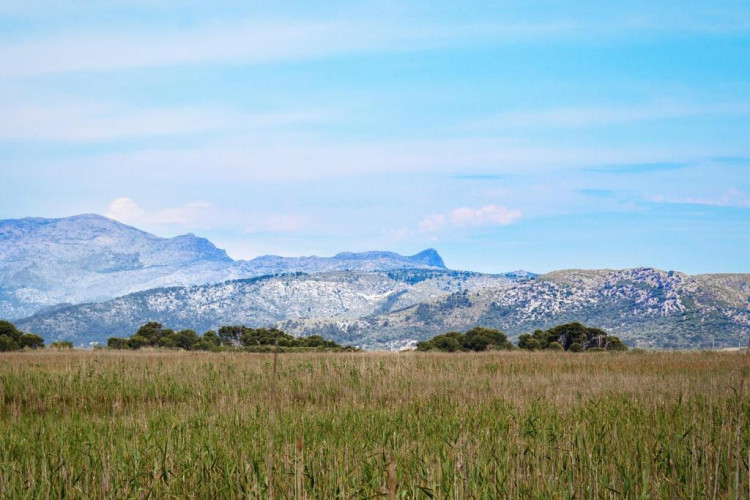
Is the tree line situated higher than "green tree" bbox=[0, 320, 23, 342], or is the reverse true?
"green tree" bbox=[0, 320, 23, 342]

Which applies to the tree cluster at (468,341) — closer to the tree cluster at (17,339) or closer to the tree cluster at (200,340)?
the tree cluster at (200,340)

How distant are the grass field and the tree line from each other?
23.4m

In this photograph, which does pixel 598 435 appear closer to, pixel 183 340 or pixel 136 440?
pixel 136 440

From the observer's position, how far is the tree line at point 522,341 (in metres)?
42.7

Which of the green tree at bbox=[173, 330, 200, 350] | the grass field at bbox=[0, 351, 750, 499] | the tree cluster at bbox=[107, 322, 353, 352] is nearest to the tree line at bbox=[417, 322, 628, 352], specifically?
the tree cluster at bbox=[107, 322, 353, 352]

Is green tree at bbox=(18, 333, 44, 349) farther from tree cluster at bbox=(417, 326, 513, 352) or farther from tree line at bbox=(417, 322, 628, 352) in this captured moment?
tree cluster at bbox=(417, 326, 513, 352)

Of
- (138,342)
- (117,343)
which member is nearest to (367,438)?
(138,342)

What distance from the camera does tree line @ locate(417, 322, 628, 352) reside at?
42.7 meters

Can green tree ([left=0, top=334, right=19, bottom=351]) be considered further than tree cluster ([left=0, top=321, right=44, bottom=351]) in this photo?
No

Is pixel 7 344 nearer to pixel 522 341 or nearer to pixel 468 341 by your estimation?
pixel 468 341

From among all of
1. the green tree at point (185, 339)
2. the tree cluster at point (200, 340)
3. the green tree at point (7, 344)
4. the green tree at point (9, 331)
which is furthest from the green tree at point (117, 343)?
the green tree at point (7, 344)

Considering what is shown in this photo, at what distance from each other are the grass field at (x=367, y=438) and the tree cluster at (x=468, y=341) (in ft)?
81.5

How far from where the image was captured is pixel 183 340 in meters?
43.5

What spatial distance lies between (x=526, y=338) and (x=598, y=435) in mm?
39899
